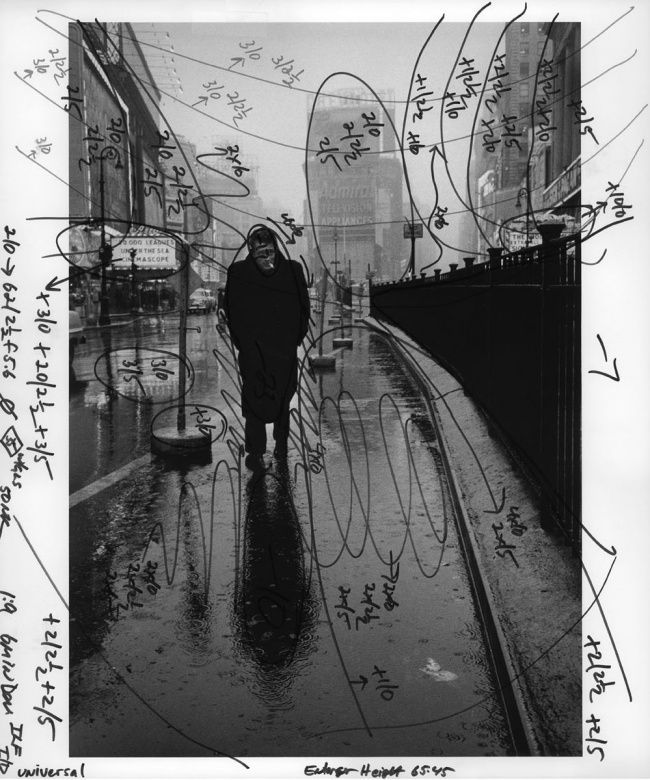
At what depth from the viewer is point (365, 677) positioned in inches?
182

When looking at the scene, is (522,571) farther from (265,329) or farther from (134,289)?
(134,289)

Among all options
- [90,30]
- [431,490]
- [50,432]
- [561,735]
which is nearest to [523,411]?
[431,490]

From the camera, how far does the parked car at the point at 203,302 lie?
492 cm

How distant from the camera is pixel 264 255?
16.3 ft

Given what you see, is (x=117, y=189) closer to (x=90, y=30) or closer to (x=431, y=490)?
(x=90, y=30)

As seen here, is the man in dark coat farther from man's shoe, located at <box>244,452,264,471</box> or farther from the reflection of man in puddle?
the reflection of man in puddle

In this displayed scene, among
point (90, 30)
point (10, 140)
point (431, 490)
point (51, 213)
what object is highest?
point (90, 30)

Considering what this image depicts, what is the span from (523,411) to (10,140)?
365 centimetres

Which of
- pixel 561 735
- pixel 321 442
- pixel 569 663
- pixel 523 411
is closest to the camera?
pixel 561 735

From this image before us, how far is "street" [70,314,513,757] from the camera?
173 inches

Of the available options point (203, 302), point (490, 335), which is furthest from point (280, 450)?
point (490, 335)

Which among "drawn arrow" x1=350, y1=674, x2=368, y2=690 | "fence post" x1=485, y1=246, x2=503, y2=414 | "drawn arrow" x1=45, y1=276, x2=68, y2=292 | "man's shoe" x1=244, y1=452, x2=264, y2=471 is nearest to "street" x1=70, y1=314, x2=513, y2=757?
"drawn arrow" x1=350, y1=674, x2=368, y2=690

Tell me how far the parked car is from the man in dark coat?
82 millimetres

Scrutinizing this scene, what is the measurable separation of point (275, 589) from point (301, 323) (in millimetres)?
1405
